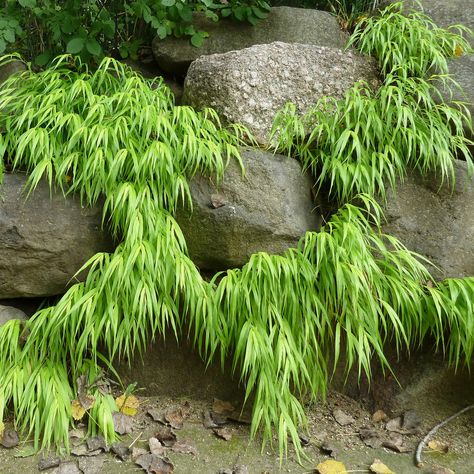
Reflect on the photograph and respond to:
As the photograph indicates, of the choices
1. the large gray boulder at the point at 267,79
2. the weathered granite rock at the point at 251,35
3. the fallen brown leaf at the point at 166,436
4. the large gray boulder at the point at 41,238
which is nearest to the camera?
the fallen brown leaf at the point at 166,436

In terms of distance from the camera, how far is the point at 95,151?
2746mm

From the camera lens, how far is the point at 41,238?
2814 mm

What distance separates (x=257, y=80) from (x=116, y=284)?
1600 mm

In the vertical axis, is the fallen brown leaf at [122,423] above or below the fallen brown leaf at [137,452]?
below

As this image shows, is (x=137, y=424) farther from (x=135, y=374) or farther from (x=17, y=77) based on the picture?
(x=17, y=77)

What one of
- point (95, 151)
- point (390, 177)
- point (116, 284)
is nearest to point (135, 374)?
point (116, 284)

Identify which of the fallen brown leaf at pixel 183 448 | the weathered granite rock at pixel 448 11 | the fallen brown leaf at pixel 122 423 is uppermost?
the weathered granite rock at pixel 448 11

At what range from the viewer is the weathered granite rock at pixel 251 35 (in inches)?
149

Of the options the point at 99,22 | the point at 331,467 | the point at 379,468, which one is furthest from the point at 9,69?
the point at 379,468

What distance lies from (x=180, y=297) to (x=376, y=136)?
1.49 metres

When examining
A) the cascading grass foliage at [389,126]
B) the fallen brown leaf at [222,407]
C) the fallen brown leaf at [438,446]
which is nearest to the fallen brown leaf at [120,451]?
the fallen brown leaf at [222,407]

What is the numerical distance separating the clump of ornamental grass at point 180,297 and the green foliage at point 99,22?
80 centimetres

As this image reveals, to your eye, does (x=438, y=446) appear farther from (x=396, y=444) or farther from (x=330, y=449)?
(x=330, y=449)

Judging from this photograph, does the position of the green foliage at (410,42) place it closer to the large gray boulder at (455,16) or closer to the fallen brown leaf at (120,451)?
the large gray boulder at (455,16)
